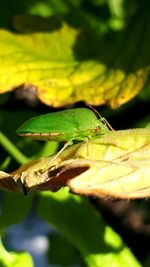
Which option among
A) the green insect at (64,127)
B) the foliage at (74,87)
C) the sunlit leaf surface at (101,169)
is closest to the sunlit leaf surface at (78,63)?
the foliage at (74,87)

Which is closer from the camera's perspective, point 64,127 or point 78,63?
point 64,127

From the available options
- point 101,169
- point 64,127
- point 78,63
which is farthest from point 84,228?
point 101,169

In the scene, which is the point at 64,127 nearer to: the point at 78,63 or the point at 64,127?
the point at 64,127

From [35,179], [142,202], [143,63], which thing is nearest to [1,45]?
[143,63]

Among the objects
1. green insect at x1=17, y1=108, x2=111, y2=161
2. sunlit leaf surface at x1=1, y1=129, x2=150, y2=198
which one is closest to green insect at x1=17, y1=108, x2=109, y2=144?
green insect at x1=17, y1=108, x2=111, y2=161

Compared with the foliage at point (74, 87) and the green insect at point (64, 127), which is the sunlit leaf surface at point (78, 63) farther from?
the green insect at point (64, 127)

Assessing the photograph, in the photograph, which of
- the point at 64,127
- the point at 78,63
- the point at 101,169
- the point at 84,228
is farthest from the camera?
the point at 78,63
